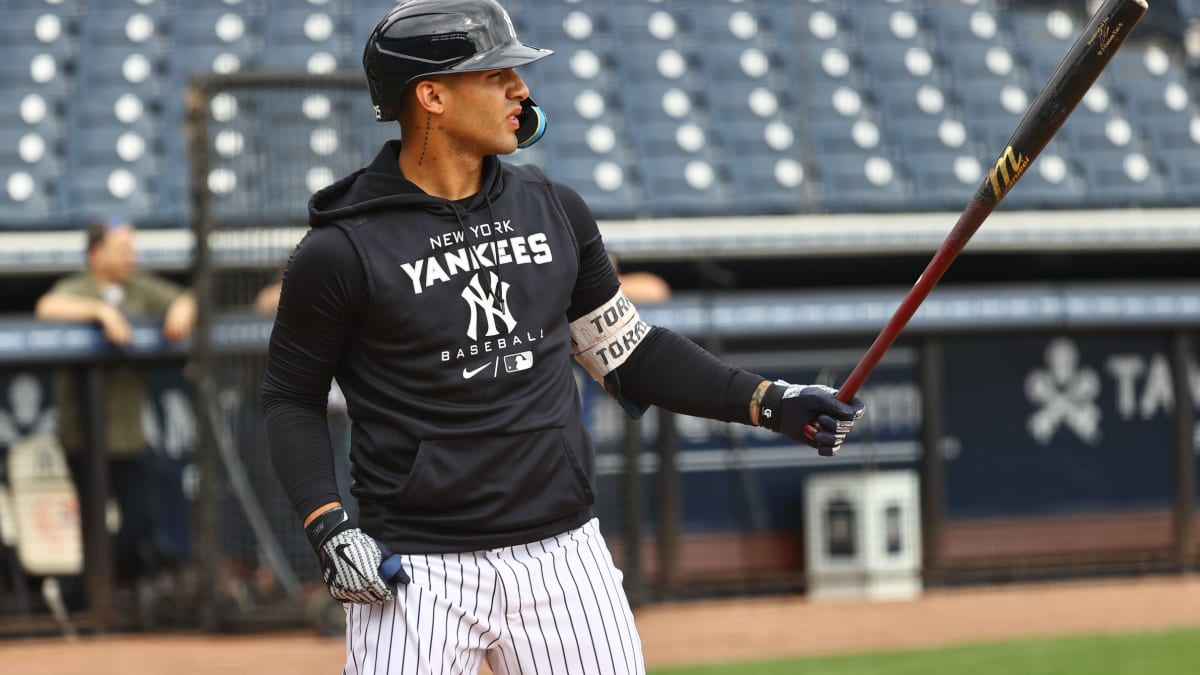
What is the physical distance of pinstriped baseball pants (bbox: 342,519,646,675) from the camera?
253cm

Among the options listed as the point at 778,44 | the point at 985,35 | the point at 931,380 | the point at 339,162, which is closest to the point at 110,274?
the point at 339,162

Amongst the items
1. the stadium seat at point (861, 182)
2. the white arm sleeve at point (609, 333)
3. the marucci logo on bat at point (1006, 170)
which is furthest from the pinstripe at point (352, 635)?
the stadium seat at point (861, 182)

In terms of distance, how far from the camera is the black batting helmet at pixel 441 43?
2.55m

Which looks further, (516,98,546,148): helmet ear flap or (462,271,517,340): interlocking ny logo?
(516,98,546,148): helmet ear flap

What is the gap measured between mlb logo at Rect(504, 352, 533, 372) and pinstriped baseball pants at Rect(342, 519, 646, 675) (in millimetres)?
274

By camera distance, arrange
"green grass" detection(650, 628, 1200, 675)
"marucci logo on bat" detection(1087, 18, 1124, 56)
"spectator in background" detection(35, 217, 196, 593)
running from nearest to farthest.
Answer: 1. "marucci logo on bat" detection(1087, 18, 1124, 56)
2. "green grass" detection(650, 628, 1200, 675)
3. "spectator in background" detection(35, 217, 196, 593)

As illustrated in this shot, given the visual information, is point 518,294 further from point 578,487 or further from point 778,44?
point 778,44

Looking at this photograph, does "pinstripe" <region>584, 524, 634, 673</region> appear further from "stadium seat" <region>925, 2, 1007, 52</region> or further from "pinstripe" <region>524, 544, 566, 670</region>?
"stadium seat" <region>925, 2, 1007, 52</region>

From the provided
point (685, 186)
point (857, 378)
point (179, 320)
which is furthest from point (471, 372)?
point (685, 186)

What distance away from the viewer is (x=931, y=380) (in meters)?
7.51

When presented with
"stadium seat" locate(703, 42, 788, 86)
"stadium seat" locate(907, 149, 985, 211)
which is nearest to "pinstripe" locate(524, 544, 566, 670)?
"stadium seat" locate(907, 149, 985, 211)

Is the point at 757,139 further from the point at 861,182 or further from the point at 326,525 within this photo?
the point at 326,525

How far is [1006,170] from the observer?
2.57 meters

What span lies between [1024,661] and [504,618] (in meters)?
3.73
